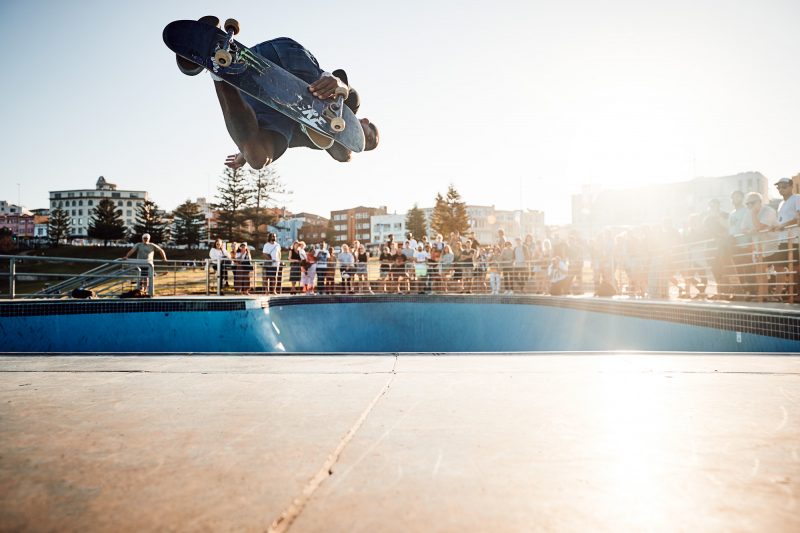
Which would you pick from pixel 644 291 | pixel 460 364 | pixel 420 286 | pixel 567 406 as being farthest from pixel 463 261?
pixel 567 406

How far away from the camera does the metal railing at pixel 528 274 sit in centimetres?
690

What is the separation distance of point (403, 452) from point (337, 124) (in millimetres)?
4759

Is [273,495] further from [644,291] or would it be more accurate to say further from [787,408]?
[644,291]

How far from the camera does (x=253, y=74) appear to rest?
16.9 feet

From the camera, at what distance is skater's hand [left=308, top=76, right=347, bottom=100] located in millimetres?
5391

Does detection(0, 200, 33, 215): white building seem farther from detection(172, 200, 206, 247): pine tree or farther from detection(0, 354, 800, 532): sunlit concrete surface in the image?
detection(0, 354, 800, 532): sunlit concrete surface

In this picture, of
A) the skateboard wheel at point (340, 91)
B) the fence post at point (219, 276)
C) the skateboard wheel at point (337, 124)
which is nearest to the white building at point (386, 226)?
the fence post at point (219, 276)

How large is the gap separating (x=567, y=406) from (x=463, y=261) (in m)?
11.9

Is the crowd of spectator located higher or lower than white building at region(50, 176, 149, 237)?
lower

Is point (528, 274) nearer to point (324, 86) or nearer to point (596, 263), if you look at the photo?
point (596, 263)

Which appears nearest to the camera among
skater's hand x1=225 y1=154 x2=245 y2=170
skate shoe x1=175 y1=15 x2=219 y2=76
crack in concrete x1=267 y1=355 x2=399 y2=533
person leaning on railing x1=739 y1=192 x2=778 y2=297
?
crack in concrete x1=267 y1=355 x2=399 y2=533

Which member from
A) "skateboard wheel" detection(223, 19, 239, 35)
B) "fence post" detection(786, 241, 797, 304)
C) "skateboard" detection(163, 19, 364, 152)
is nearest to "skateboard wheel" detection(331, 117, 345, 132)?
"skateboard" detection(163, 19, 364, 152)

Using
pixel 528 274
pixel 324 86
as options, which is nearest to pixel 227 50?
pixel 324 86

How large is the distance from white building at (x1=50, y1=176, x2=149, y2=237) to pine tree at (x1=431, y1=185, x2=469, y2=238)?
78187mm
